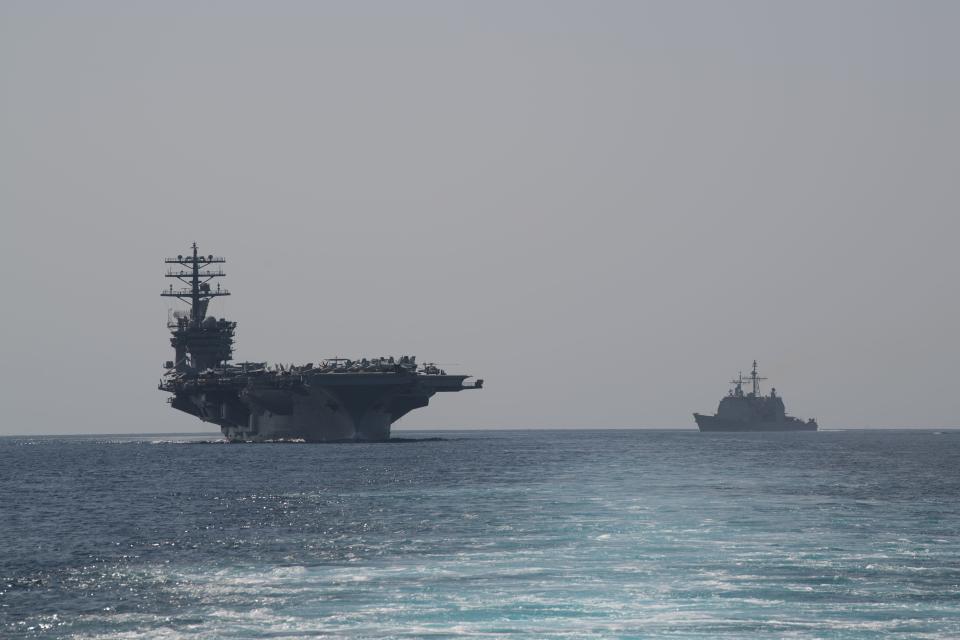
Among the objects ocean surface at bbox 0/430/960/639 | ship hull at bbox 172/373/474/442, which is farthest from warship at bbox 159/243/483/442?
ocean surface at bbox 0/430/960/639

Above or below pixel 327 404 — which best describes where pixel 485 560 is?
below

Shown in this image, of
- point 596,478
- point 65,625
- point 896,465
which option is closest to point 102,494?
point 596,478

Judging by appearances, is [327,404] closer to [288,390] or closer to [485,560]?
[288,390]

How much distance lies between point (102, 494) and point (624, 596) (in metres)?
43.2

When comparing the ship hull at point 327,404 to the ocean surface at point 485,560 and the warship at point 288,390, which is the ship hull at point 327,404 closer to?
the warship at point 288,390

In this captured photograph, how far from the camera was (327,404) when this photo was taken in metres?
124

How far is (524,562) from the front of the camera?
35219mm

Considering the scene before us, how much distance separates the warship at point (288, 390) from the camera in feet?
395

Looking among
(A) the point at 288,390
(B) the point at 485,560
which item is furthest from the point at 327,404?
(B) the point at 485,560

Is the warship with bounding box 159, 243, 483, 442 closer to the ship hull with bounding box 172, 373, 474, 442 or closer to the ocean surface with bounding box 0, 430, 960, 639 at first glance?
the ship hull with bounding box 172, 373, 474, 442

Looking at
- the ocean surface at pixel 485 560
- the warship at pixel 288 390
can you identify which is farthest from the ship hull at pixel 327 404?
the ocean surface at pixel 485 560

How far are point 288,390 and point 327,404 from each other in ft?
12.9

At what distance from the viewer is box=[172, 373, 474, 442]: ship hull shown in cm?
11950

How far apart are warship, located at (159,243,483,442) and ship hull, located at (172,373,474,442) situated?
0.29 ft
